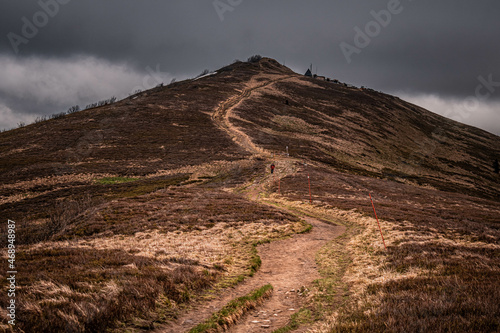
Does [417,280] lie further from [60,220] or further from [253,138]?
[253,138]

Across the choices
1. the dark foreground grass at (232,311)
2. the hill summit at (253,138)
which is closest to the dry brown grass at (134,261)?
the dark foreground grass at (232,311)

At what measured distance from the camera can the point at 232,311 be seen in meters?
7.55

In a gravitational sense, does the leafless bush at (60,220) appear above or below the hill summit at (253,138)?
below

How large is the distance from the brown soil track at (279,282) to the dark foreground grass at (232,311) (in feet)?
0.57

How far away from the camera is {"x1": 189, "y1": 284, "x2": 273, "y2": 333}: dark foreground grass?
673cm

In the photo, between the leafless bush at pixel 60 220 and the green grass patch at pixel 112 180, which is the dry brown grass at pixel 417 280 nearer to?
the leafless bush at pixel 60 220

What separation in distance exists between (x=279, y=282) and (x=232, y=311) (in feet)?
11.6

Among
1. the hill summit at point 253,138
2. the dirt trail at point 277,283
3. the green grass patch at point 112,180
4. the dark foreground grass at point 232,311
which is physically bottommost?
the dirt trail at point 277,283

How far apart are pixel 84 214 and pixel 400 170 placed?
74729 millimetres

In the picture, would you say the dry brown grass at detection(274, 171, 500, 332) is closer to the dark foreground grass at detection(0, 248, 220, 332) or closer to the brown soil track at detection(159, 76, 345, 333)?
the brown soil track at detection(159, 76, 345, 333)

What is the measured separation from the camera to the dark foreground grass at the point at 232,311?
22.1 ft

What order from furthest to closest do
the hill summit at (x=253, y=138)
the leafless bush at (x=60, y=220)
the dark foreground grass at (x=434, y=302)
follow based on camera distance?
the hill summit at (x=253, y=138)
the leafless bush at (x=60, y=220)
the dark foreground grass at (x=434, y=302)

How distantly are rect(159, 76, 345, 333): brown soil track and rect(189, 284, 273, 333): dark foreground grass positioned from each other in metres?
0.17

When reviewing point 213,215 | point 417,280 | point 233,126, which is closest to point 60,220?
point 213,215
